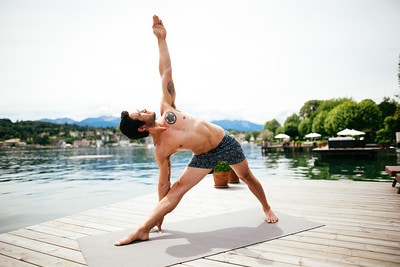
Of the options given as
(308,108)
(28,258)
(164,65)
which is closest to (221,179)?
(164,65)

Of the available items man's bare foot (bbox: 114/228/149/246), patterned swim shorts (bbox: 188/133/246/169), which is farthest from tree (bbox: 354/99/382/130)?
man's bare foot (bbox: 114/228/149/246)

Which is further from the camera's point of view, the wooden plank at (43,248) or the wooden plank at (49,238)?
the wooden plank at (49,238)

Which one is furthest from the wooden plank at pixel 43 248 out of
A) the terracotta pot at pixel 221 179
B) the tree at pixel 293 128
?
the tree at pixel 293 128

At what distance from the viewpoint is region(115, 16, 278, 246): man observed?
2895mm

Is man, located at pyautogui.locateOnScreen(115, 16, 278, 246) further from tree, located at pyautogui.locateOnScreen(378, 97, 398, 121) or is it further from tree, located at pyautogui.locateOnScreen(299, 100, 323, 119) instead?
tree, located at pyautogui.locateOnScreen(299, 100, 323, 119)

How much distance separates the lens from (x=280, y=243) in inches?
112

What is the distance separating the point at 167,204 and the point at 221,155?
83 centimetres

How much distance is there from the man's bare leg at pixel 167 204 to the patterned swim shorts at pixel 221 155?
8 centimetres

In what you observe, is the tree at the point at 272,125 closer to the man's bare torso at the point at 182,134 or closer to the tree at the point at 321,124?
the tree at the point at 321,124

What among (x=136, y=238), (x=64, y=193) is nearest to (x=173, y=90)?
(x=136, y=238)

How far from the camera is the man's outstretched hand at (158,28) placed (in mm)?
3104

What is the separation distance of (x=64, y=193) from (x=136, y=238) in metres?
11.0

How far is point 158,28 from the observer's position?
122 inches

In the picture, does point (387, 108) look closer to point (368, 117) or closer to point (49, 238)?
point (368, 117)
